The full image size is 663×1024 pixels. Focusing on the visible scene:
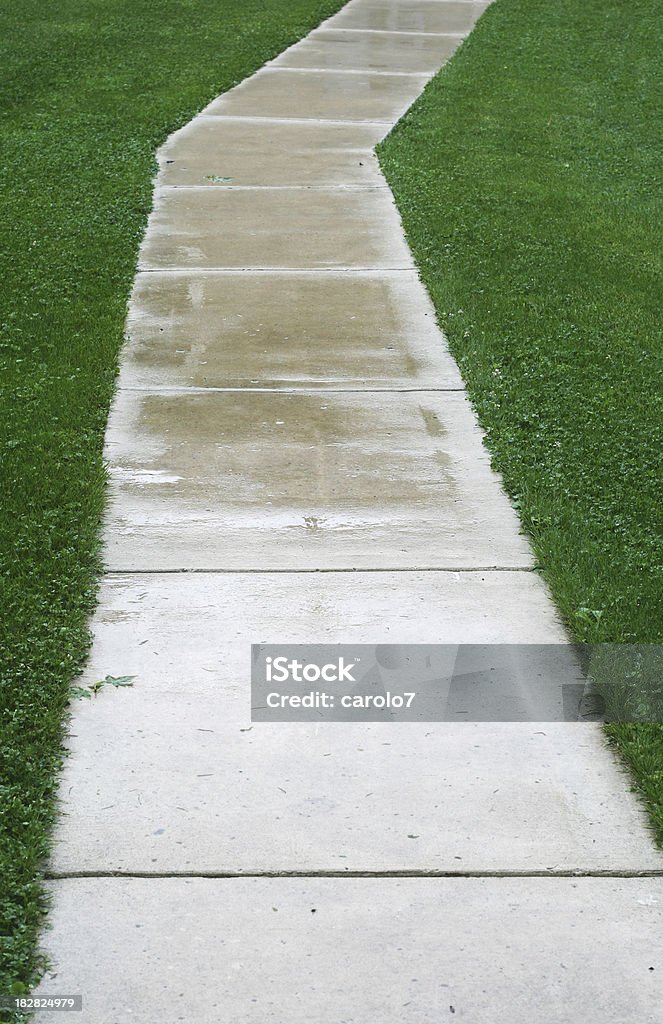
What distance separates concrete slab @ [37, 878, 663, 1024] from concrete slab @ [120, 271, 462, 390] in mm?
3421

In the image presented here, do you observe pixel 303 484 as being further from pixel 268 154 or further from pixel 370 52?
pixel 370 52

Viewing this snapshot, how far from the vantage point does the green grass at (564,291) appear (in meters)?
4.48

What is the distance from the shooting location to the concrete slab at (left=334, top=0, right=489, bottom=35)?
55.5ft

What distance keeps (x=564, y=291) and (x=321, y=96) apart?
6.16m

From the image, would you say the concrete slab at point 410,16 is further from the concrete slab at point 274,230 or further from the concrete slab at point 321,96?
the concrete slab at point 274,230

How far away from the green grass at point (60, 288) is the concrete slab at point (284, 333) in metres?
0.22

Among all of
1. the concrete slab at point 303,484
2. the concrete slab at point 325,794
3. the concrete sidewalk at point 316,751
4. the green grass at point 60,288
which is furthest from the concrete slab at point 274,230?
the concrete slab at point 325,794

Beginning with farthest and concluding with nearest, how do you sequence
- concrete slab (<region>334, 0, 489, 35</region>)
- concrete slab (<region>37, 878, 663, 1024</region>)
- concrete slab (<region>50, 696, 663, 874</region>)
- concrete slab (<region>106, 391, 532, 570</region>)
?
1. concrete slab (<region>334, 0, 489, 35</region>)
2. concrete slab (<region>106, 391, 532, 570</region>)
3. concrete slab (<region>50, 696, 663, 874</region>)
4. concrete slab (<region>37, 878, 663, 1024</region>)

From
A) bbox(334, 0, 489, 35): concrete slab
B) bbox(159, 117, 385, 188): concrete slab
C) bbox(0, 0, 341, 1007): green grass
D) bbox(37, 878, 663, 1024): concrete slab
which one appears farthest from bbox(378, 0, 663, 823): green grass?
bbox(334, 0, 489, 35): concrete slab

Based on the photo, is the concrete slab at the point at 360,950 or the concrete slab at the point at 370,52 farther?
the concrete slab at the point at 370,52

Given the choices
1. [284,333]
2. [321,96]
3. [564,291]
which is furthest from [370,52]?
[284,333]

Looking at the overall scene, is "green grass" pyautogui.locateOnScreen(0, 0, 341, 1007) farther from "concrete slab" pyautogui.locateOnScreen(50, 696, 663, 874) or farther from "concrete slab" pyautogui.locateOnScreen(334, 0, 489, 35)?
"concrete slab" pyautogui.locateOnScreen(334, 0, 489, 35)

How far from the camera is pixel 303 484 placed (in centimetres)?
510

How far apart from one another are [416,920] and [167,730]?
101 centimetres
